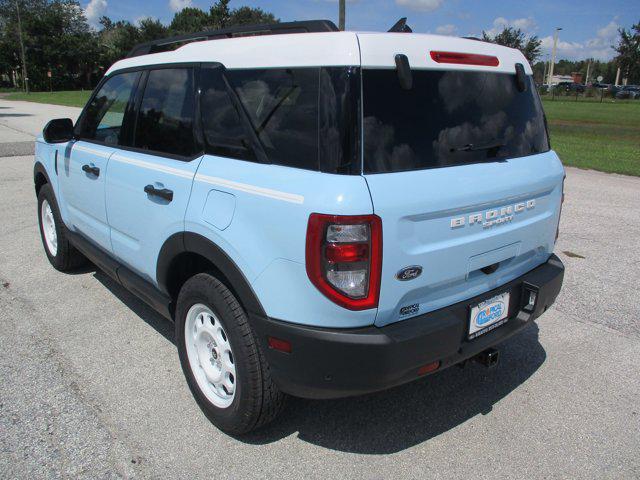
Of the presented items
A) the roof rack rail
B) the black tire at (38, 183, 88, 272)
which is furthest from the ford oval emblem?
the black tire at (38, 183, 88, 272)

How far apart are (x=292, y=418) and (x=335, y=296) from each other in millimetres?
1098

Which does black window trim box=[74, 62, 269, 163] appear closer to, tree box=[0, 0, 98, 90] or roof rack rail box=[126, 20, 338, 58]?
roof rack rail box=[126, 20, 338, 58]

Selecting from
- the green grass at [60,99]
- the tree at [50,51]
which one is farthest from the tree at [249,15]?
the green grass at [60,99]

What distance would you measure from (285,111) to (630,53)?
239ft

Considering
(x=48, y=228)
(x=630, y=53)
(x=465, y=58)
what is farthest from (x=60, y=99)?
(x=630, y=53)

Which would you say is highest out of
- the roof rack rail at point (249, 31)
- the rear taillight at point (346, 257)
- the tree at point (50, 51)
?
the tree at point (50, 51)

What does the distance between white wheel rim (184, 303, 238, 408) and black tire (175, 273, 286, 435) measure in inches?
3.0

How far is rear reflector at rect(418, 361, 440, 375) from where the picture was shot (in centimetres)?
233

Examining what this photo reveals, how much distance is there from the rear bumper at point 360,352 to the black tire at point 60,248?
9.86 feet

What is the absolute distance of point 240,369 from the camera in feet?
8.07

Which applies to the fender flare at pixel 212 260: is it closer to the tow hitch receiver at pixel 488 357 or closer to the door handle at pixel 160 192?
the door handle at pixel 160 192

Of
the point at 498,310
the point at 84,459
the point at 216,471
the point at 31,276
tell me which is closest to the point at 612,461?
the point at 498,310

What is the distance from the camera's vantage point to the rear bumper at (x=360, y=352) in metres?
2.15

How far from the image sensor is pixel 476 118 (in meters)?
2.57
